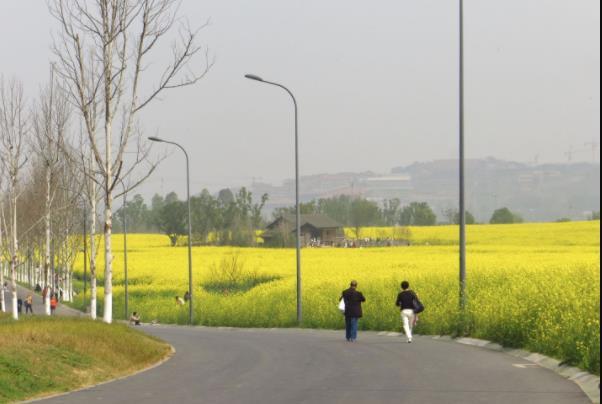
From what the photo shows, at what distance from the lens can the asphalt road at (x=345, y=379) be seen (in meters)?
15.0

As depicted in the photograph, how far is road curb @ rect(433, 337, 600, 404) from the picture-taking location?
48.6ft

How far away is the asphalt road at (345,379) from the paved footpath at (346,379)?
2 centimetres

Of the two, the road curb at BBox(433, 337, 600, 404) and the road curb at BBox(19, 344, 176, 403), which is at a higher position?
the road curb at BBox(433, 337, 600, 404)

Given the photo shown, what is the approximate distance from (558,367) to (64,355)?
9481 millimetres

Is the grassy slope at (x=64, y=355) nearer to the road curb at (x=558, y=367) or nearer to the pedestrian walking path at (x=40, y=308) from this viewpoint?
the road curb at (x=558, y=367)

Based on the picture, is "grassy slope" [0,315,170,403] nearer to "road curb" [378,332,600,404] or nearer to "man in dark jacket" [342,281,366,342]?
"man in dark jacket" [342,281,366,342]

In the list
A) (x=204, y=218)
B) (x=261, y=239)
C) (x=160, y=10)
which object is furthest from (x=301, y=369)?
(x=204, y=218)

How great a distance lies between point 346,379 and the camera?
17.7 metres

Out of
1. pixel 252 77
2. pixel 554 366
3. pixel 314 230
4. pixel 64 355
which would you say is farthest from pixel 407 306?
pixel 314 230

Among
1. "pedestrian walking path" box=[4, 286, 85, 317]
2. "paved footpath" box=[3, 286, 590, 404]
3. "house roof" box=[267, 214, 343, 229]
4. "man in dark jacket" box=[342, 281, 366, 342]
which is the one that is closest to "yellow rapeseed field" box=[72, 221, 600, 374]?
"paved footpath" box=[3, 286, 590, 404]

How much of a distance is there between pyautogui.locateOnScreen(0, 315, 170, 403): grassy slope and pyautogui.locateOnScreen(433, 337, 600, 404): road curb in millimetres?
7763

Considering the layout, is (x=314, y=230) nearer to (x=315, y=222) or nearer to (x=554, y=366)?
(x=315, y=222)

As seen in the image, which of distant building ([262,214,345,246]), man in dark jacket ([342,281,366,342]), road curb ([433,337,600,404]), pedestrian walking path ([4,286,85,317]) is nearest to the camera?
road curb ([433,337,600,404])

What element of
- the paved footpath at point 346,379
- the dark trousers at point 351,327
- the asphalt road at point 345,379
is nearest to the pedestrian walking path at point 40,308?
the dark trousers at point 351,327
